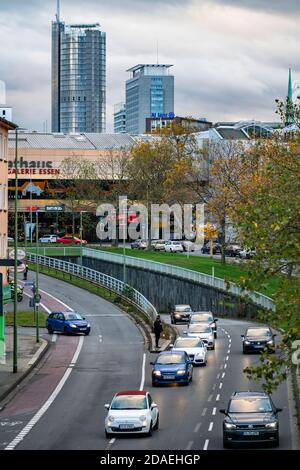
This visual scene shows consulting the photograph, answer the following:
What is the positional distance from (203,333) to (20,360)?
10.3 metres

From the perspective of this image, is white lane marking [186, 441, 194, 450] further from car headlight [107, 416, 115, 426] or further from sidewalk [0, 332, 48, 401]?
sidewalk [0, 332, 48, 401]

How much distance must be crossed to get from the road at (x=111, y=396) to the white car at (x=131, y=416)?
0.29 metres

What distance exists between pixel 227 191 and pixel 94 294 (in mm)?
14639

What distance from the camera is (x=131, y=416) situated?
3247 centimetres

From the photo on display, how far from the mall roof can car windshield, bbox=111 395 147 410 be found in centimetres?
11273

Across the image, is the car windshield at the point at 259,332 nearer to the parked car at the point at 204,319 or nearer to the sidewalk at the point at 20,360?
the parked car at the point at 204,319

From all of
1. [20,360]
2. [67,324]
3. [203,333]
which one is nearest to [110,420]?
[20,360]

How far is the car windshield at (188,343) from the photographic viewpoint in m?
50.0

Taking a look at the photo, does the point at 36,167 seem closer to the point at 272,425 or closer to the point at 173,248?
the point at 173,248

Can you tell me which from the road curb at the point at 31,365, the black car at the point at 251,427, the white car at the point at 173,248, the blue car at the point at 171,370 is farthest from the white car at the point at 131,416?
the white car at the point at 173,248

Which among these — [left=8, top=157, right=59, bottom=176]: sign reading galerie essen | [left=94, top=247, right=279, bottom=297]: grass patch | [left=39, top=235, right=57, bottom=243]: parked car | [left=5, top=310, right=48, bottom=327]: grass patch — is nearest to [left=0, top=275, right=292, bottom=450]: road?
[left=5, top=310, right=48, bottom=327]: grass patch

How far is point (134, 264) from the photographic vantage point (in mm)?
94625
